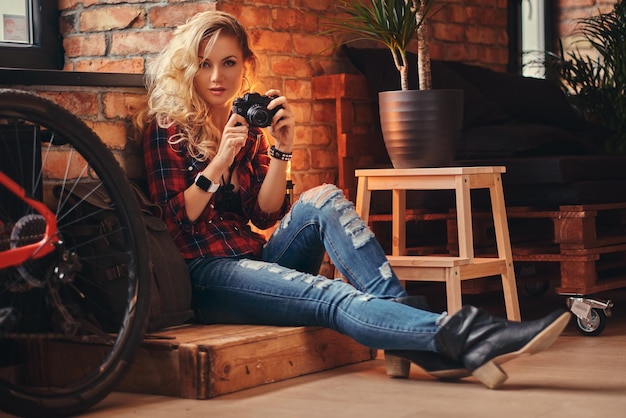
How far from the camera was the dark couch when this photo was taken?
3447mm

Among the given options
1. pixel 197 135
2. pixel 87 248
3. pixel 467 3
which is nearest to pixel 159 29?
pixel 197 135

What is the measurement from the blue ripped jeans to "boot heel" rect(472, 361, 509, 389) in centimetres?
13

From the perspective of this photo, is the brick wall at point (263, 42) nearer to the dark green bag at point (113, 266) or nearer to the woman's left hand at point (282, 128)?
the woman's left hand at point (282, 128)

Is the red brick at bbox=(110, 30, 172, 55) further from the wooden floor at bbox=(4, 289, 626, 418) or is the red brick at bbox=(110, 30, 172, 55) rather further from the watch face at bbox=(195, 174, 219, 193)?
the wooden floor at bbox=(4, 289, 626, 418)

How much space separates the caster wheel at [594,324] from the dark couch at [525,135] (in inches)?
14.3

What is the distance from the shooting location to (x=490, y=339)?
2.37 m

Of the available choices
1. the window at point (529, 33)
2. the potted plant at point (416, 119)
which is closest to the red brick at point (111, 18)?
the potted plant at point (416, 119)

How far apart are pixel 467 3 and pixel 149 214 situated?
238 centimetres

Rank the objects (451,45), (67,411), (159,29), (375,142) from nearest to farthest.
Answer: (67,411) → (159,29) → (375,142) → (451,45)

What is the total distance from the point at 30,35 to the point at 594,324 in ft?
6.37

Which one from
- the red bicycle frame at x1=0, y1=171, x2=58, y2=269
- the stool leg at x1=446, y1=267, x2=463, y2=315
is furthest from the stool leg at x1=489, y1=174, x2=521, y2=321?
the red bicycle frame at x1=0, y1=171, x2=58, y2=269

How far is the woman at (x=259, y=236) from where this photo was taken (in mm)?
2400

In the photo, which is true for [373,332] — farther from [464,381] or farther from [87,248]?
[87,248]

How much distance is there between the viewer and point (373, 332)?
2.45m
